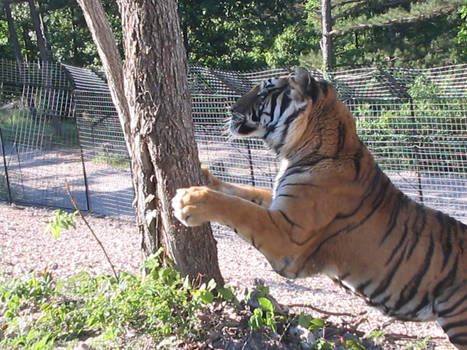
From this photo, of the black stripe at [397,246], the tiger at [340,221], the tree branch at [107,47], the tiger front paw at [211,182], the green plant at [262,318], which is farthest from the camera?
the tree branch at [107,47]

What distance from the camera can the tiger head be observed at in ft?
13.2

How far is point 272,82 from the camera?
164 inches

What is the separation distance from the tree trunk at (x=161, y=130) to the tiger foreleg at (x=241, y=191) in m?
0.19

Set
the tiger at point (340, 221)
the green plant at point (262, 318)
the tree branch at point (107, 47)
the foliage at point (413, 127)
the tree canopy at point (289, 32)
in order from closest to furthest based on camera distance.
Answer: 1. the tiger at point (340, 221)
2. the green plant at point (262, 318)
3. the tree branch at point (107, 47)
4. the foliage at point (413, 127)
5. the tree canopy at point (289, 32)

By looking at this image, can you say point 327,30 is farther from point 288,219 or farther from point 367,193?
point 288,219

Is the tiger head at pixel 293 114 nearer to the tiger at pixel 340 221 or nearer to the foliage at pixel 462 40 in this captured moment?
the tiger at pixel 340 221

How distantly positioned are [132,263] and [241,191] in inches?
122

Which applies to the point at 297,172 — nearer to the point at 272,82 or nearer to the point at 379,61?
the point at 272,82

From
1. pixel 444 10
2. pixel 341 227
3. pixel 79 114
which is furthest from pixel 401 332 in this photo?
pixel 444 10

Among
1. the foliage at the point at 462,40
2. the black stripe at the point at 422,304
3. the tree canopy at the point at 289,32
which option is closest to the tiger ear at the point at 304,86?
the black stripe at the point at 422,304

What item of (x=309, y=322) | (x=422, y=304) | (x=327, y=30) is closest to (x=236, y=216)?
(x=309, y=322)

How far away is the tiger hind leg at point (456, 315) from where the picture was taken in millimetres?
3768

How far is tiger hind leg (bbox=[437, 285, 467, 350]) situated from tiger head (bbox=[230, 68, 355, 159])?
4.07 ft

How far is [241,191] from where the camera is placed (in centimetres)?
436
